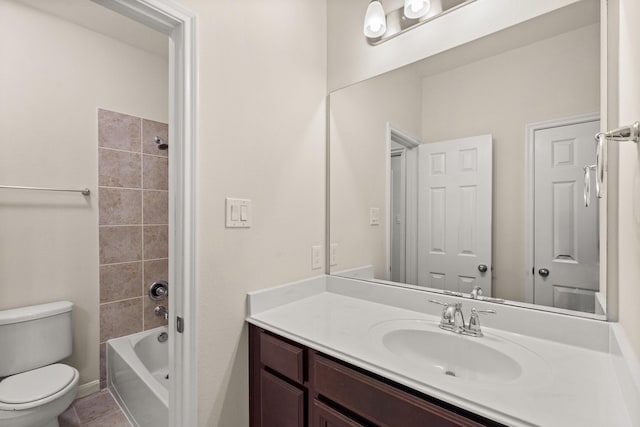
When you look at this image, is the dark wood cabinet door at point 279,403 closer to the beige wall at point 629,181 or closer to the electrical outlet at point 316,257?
the electrical outlet at point 316,257

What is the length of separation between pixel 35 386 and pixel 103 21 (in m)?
2.24

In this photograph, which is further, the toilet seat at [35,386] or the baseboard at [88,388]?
the baseboard at [88,388]

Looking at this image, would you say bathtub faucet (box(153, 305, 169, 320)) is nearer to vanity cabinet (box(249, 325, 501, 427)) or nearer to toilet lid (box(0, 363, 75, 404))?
toilet lid (box(0, 363, 75, 404))

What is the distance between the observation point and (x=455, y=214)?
1.28 meters

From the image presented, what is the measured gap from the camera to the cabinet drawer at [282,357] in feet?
3.46

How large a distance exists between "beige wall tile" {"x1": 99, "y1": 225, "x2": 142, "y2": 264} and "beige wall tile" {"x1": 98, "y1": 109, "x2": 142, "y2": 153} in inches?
24.0

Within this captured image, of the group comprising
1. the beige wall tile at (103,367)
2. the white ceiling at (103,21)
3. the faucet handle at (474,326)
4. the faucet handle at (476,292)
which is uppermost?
the white ceiling at (103,21)

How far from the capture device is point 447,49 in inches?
49.4

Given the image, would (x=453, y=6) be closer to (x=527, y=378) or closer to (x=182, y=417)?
(x=527, y=378)

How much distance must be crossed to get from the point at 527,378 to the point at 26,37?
3.03m

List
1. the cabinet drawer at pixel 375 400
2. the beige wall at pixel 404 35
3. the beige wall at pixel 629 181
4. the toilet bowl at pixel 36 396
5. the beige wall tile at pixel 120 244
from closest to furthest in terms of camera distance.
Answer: the beige wall at pixel 629 181
the cabinet drawer at pixel 375 400
the beige wall at pixel 404 35
the toilet bowl at pixel 36 396
the beige wall tile at pixel 120 244

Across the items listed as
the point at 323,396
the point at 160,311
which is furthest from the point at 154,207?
the point at 323,396

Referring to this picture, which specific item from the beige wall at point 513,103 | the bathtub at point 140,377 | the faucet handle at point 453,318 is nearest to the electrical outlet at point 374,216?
the beige wall at point 513,103

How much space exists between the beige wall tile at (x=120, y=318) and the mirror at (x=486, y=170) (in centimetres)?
173
